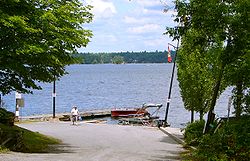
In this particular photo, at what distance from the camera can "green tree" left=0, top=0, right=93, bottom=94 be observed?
16.5m

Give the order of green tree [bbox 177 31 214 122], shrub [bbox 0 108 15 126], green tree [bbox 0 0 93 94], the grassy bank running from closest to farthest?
green tree [bbox 0 0 93 94], the grassy bank, shrub [bbox 0 108 15 126], green tree [bbox 177 31 214 122]

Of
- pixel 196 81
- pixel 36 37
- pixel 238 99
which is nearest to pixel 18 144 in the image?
pixel 36 37

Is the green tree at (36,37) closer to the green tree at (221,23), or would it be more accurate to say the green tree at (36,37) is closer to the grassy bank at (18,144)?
the grassy bank at (18,144)

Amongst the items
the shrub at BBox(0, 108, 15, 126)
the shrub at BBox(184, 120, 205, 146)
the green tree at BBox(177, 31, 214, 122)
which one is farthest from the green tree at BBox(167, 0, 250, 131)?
the green tree at BBox(177, 31, 214, 122)

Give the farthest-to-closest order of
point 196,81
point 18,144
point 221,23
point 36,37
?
point 196,81 < point 18,144 < point 36,37 < point 221,23

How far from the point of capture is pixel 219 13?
15.6m

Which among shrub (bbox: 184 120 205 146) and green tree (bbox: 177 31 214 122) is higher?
green tree (bbox: 177 31 214 122)

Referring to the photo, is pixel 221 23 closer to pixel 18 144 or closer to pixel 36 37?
pixel 36 37

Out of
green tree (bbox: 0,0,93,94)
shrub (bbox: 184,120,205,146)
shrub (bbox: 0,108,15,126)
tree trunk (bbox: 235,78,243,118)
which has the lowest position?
shrub (bbox: 184,120,205,146)

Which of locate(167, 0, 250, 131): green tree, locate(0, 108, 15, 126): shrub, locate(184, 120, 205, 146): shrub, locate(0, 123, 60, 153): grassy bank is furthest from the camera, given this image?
locate(0, 108, 15, 126): shrub

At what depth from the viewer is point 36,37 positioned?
17.5m

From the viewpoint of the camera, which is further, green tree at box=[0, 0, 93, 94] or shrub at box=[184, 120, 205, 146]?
shrub at box=[184, 120, 205, 146]

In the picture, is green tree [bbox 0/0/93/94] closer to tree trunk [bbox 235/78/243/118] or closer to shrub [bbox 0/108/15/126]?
shrub [bbox 0/108/15/126]

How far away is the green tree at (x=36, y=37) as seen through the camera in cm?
1648
